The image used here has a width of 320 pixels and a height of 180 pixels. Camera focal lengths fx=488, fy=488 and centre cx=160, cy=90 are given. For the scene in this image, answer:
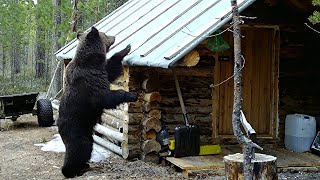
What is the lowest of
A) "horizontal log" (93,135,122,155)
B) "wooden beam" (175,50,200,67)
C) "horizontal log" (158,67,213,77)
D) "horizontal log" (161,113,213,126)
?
"horizontal log" (93,135,122,155)

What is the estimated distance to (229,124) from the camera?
959cm

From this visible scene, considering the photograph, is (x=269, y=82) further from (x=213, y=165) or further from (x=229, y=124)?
(x=213, y=165)

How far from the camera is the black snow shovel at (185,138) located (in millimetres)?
8234

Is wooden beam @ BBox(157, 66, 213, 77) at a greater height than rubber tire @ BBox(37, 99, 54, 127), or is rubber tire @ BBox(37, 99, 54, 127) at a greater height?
wooden beam @ BBox(157, 66, 213, 77)

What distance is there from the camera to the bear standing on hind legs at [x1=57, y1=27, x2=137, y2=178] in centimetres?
751

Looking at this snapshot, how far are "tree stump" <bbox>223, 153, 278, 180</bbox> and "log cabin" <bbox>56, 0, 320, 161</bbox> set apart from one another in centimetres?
286

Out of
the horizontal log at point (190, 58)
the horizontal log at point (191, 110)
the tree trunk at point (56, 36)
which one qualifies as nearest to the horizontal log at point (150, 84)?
the horizontal log at point (191, 110)

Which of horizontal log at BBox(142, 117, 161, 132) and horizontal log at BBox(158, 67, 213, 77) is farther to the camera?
horizontal log at BBox(158, 67, 213, 77)

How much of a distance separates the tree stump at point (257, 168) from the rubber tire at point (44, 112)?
27.8 feet

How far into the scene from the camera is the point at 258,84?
9820 millimetres

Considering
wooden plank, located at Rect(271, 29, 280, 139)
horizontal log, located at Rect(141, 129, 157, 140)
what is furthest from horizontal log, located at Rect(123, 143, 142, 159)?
wooden plank, located at Rect(271, 29, 280, 139)

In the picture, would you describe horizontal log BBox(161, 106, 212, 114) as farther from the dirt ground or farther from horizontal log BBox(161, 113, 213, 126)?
the dirt ground

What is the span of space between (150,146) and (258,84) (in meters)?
2.74

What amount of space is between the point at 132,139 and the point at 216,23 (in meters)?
2.65
